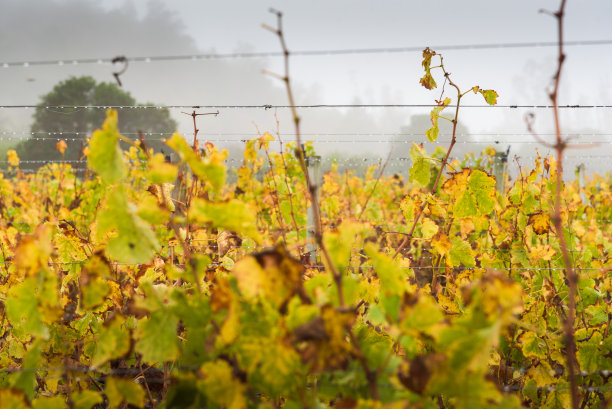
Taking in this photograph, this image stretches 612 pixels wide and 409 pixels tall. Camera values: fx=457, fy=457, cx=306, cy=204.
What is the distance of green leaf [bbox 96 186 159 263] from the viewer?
2.31 ft

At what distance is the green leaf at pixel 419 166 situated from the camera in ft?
4.58

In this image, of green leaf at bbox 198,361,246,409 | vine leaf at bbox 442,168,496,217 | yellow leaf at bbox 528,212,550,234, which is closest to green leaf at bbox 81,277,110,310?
green leaf at bbox 198,361,246,409

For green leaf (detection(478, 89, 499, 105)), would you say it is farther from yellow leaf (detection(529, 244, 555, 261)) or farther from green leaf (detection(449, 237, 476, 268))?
Result: yellow leaf (detection(529, 244, 555, 261))

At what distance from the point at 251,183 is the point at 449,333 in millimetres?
4099

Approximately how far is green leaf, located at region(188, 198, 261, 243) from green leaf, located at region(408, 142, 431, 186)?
820mm

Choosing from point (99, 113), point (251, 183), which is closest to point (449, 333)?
point (251, 183)

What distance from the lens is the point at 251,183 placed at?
15.2 feet

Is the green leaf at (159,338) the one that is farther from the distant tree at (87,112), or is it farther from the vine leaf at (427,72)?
the distant tree at (87,112)

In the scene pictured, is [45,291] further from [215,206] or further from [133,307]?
[215,206]

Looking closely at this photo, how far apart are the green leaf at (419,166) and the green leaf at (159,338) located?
3.00 ft

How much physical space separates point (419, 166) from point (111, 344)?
1012 millimetres

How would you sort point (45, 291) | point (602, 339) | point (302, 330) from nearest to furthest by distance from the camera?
point (302, 330) → point (45, 291) → point (602, 339)

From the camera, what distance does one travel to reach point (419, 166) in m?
1.42

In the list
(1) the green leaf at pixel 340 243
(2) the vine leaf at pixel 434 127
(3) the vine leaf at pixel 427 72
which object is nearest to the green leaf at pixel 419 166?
(2) the vine leaf at pixel 434 127
